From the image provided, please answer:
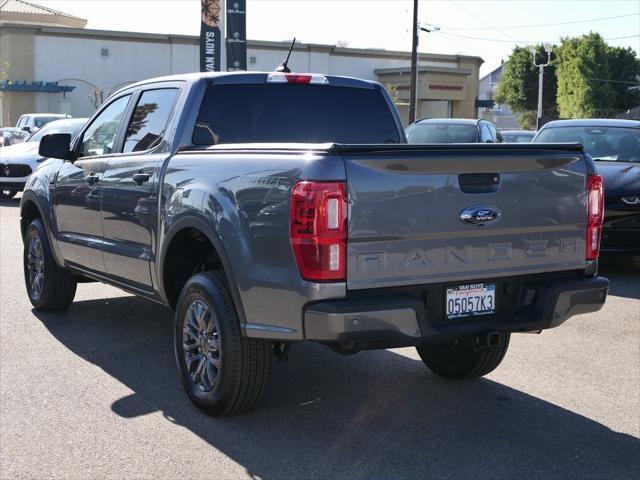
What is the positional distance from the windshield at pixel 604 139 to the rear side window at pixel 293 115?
5.36 metres

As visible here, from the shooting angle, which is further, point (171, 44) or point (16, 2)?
point (16, 2)

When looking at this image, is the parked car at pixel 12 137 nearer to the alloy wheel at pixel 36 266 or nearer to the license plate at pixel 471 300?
the alloy wheel at pixel 36 266

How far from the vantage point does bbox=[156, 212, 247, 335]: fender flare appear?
4773 mm

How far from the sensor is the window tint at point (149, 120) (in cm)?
607

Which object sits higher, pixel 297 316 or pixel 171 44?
pixel 171 44

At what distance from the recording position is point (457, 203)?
4.60 meters

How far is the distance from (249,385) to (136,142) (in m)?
2.25

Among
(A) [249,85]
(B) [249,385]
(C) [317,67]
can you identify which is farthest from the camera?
(C) [317,67]

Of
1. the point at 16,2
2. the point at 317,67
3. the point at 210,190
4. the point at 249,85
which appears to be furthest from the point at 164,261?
the point at 16,2

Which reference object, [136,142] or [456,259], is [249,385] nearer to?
[456,259]

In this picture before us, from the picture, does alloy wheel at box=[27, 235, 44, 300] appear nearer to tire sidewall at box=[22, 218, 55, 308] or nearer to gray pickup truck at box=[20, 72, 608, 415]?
tire sidewall at box=[22, 218, 55, 308]

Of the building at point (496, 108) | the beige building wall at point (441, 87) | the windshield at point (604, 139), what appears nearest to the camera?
the windshield at point (604, 139)

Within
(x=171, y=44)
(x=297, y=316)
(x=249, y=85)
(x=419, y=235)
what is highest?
(x=171, y=44)

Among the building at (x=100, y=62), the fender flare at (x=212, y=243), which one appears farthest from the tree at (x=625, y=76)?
the fender flare at (x=212, y=243)
